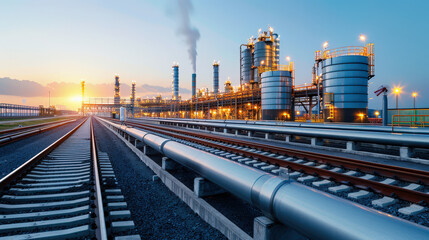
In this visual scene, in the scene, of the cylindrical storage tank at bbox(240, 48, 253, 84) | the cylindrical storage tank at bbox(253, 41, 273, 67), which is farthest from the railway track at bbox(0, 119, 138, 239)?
the cylindrical storage tank at bbox(240, 48, 253, 84)

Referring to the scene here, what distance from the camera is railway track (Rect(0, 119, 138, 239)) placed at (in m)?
3.45

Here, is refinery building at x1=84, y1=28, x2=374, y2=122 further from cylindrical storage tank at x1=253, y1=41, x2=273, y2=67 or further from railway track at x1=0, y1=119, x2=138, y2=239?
railway track at x1=0, y1=119, x2=138, y2=239

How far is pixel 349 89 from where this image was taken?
22.8 m

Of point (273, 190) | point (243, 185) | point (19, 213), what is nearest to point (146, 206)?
point (19, 213)

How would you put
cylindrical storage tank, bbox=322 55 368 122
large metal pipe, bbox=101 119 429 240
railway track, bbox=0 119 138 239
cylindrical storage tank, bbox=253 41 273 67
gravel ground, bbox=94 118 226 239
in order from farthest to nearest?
cylindrical storage tank, bbox=253 41 273 67 → cylindrical storage tank, bbox=322 55 368 122 → gravel ground, bbox=94 118 226 239 → railway track, bbox=0 119 138 239 → large metal pipe, bbox=101 119 429 240

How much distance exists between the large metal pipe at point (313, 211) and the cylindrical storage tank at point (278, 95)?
27.5m

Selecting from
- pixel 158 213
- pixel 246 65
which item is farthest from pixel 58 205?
pixel 246 65

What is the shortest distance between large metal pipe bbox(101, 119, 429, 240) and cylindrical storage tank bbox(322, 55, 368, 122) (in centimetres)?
2346

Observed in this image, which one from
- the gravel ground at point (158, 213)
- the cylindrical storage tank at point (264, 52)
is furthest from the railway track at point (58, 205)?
the cylindrical storage tank at point (264, 52)

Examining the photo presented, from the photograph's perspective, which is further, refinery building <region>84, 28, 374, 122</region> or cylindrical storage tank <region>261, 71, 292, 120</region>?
cylindrical storage tank <region>261, 71, 292, 120</region>

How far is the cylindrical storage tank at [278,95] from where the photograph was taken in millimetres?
29781

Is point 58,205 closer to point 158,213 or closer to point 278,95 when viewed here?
point 158,213

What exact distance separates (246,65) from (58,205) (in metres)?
51.3

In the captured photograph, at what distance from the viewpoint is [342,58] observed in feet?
75.4
